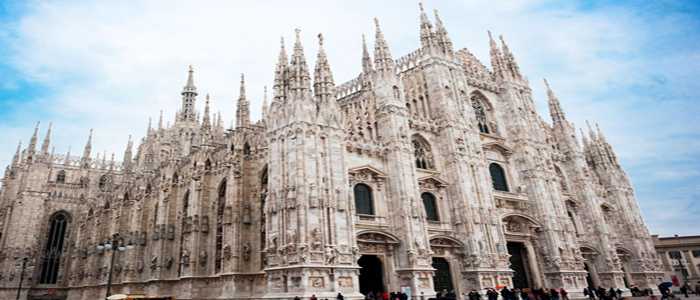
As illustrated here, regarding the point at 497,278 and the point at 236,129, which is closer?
the point at 497,278

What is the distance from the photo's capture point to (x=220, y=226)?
107 ft

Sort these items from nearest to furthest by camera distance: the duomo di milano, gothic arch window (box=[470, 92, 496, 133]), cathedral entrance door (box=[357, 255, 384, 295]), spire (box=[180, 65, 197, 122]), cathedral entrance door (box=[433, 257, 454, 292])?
the duomo di milano
cathedral entrance door (box=[357, 255, 384, 295])
cathedral entrance door (box=[433, 257, 454, 292])
gothic arch window (box=[470, 92, 496, 133])
spire (box=[180, 65, 197, 122])

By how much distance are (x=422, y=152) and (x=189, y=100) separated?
158ft

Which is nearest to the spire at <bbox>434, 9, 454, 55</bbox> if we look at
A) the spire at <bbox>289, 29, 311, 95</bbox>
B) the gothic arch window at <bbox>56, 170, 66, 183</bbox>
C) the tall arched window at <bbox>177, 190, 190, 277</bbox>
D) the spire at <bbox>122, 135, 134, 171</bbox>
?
the spire at <bbox>289, 29, 311, 95</bbox>

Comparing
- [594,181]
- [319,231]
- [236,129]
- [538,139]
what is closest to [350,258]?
[319,231]

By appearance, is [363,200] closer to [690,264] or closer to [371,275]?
[371,275]

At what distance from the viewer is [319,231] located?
2252cm

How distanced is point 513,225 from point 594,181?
15.3 meters

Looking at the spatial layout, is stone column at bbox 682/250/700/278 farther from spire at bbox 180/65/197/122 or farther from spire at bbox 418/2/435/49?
spire at bbox 180/65/197/122

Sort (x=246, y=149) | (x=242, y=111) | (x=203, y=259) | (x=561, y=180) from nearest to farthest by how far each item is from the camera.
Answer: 1. (x=203, y=259)
2. (x=246, y=149)
3. (x=242, y=111)
4. (x=561, y=180)

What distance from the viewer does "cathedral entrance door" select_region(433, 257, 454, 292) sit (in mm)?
29122

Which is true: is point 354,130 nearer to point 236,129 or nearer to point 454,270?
point 236,129

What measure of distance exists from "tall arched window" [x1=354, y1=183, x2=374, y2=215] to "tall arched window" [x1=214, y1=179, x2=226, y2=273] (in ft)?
33.0

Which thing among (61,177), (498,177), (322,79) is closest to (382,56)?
(322,79)
